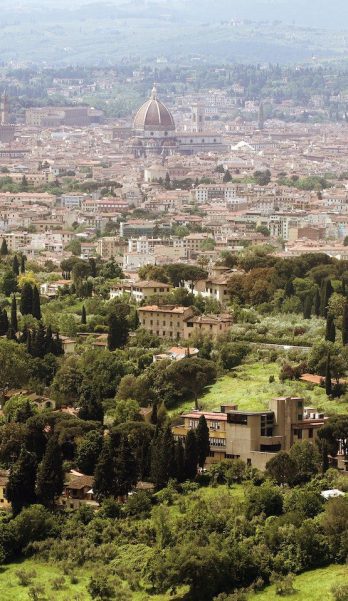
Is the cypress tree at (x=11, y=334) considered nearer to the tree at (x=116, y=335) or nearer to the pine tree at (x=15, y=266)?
the tree at (x=116, y=335)

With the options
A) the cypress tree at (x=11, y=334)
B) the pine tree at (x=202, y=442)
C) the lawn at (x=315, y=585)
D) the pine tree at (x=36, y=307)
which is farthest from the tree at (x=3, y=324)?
the lawn at (x=315, y=585)

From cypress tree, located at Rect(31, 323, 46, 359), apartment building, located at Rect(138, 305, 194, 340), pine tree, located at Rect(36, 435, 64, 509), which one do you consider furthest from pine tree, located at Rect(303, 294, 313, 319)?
pine tree, located at Rect(36, 435, 64, 509)

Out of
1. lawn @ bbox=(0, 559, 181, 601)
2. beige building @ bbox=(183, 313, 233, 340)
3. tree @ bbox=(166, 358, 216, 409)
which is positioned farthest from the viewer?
beige building @ bbox=(183, 313, 233, 340)

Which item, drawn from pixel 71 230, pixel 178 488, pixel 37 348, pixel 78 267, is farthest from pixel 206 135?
pixel 178 488

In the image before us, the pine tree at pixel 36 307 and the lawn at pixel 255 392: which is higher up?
the lawn at pixel 255 392

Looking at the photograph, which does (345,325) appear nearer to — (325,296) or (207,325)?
(207,325)

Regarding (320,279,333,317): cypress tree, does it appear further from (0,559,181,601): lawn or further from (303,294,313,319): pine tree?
(0,559,181,601): lawn
